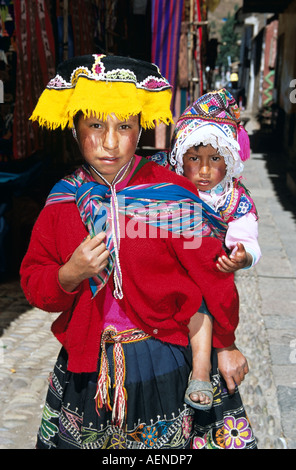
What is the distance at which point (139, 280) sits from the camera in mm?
1701

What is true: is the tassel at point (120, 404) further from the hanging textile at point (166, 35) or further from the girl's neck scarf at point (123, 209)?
the hanging textile at point (166, 35)

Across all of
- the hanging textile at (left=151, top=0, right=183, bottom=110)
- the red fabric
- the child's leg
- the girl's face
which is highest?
the hanging textile at (left=151, top=0, right=183, bottom=110)

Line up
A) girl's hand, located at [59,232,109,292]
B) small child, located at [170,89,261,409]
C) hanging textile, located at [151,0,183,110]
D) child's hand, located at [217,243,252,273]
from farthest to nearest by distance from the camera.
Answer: hanging textile, located at [151,0,183,110]
small child, located at [170,89,261,409]
child's hand, located at [217,243,252,273]
girl's hand, located at [59,232,109,292]

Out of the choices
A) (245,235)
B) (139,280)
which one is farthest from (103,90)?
(245,235)

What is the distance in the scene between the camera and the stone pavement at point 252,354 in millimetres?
3379

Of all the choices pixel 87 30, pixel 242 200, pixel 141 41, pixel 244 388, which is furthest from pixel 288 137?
pixel 242 200

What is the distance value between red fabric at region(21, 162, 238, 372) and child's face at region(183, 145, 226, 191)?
33 centimetres

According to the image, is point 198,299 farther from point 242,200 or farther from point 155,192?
point 242,200

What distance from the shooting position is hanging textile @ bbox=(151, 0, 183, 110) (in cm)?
688

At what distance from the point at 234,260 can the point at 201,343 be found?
37 centimetres

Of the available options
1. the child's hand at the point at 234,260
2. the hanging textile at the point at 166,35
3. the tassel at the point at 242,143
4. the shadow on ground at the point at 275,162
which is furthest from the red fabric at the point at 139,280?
the shadow on ground at the point at 275,162

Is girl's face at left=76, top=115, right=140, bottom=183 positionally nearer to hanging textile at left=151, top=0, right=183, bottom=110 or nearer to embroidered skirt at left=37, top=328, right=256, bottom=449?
embroidered skirt at left=37, top=328, right=256, bottom=449

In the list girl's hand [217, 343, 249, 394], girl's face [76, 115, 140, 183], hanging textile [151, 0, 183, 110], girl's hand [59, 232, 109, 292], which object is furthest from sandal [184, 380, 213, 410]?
hanging textile [151, 0, 183, 110]

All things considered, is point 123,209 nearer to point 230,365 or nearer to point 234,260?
point 234,260
